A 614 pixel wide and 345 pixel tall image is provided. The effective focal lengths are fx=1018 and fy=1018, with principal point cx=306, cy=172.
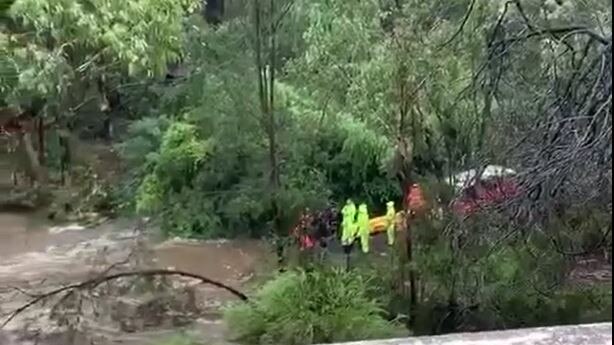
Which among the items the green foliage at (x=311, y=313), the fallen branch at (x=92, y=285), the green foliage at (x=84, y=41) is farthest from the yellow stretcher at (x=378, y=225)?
the green foliage at (x=84, y=41)

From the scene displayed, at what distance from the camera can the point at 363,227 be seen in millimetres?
8008

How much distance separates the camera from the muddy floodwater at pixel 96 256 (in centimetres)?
777

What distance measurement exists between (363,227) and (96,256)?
2.31 metres

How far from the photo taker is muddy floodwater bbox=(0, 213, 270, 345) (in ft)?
25.5

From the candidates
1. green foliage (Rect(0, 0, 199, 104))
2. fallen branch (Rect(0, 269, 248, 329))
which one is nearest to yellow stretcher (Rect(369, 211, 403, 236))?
fallen branch (Rect(0, 269, 248, 329))

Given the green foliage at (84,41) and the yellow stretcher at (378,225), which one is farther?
the yellow stretcher at (378,225)

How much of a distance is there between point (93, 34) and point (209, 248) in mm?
2316

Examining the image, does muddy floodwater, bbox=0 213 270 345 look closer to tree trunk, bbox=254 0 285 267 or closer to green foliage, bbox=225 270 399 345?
tree trunk, bbox=254 0 285 267

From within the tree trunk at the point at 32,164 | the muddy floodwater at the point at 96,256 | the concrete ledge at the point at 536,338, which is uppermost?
the tree trunk at the point at 32,164

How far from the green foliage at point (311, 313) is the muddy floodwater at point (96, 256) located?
0.53 meters

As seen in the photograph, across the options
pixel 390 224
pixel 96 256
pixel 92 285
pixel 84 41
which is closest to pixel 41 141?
pixel 96 256

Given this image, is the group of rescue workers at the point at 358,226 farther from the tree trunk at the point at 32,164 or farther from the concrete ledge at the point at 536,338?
the tree trunk at the point at 32,164

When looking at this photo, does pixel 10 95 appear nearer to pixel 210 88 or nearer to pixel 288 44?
pixel 210 88

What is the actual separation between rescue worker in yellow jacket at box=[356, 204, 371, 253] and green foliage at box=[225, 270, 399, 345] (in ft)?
2.70
